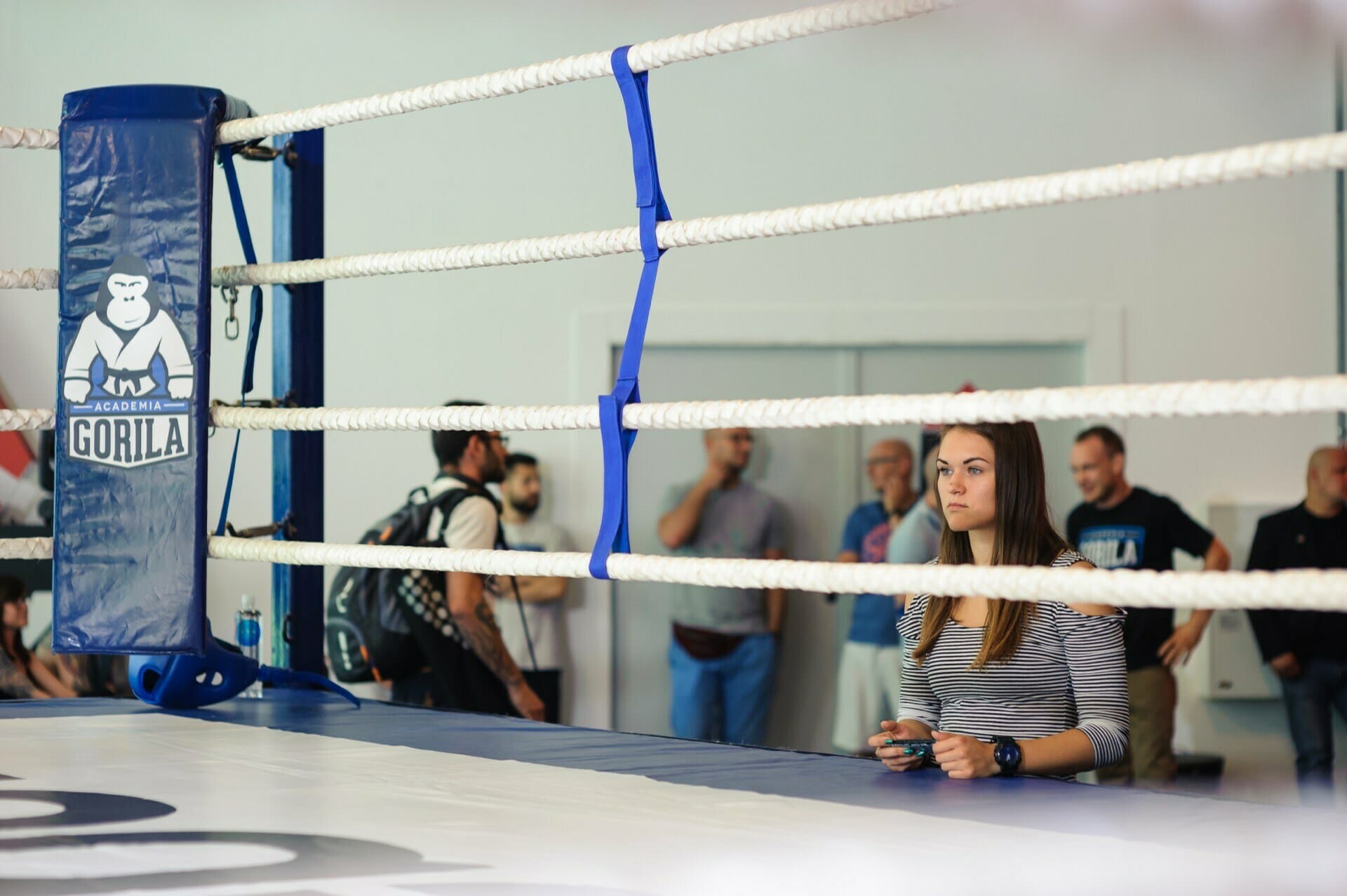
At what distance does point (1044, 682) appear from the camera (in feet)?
5.34

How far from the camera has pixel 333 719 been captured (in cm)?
163

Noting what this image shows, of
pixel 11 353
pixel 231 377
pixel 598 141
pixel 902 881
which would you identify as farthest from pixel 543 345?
pixel 902 881

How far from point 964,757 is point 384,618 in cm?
197

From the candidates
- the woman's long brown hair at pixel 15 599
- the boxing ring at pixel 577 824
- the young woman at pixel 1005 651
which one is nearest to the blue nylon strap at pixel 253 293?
the boxing ring at pixel 577 824

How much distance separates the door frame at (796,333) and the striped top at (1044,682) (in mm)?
3222

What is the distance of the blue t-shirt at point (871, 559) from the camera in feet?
14.7

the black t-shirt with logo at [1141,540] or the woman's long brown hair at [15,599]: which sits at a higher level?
the black t-shirt with logo at [1141,540]

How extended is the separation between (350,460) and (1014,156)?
2.39m

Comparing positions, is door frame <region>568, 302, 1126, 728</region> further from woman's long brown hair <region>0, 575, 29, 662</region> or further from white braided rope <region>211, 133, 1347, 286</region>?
white braided rope <region>211, 133, 1347, 286</region>

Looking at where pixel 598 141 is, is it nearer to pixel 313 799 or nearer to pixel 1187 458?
pixel 1187 458

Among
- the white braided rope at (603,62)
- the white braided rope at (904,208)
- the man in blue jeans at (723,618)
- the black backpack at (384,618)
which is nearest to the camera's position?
the white braided rope at (904,208)

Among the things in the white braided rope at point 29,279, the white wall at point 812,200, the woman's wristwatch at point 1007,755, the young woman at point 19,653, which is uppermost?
the white wall at point 812,200

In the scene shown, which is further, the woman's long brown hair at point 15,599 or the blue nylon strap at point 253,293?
the woman's long brown hair at point 15,599

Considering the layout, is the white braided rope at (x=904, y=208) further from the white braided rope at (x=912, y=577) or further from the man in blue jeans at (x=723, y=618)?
the man in blue jeans at (x=723, y=618)
